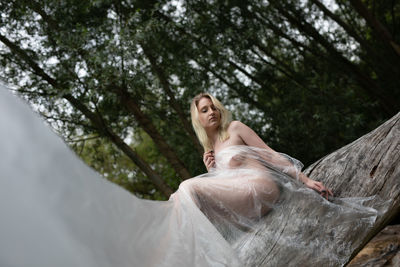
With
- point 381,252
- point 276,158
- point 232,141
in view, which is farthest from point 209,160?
point 381,252

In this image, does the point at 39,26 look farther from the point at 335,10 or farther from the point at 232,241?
the point at 335,10

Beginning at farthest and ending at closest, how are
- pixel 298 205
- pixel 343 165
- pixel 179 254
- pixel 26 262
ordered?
pixel 343 165 < pixel 298 205 < pixel 179 254 < pixel 26 262

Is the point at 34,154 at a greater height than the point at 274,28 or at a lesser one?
lesser

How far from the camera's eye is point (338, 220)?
2834 mm

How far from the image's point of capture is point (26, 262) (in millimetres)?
1441

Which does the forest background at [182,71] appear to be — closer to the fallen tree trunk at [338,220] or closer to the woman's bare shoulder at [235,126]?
the woman's bare shoulder at [235,126]

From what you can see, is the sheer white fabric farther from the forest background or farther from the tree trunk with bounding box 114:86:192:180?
the tree trunk with bounding box 114:86:192:180

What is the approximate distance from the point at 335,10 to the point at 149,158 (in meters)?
6.70

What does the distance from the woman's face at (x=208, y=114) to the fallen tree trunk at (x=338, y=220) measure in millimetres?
933

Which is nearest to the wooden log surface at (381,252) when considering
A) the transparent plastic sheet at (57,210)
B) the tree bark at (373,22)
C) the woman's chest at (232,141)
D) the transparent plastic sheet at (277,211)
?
the transparent plastic sheet at (277,211)

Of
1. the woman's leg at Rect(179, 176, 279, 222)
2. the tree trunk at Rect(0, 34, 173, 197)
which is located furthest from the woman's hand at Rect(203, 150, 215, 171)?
the tree trunk at Rect(0, 34, 173, 197)

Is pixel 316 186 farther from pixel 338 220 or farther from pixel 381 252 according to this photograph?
pixel 381 252

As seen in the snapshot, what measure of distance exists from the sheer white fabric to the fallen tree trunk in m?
0.05

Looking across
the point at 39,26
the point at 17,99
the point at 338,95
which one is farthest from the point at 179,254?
the point at 338,95
